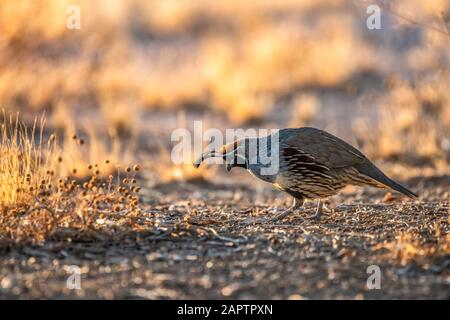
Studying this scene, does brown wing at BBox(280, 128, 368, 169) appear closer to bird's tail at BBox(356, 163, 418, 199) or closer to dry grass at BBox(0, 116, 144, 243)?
bird's tail at BBox(356, 163, 418, 199)

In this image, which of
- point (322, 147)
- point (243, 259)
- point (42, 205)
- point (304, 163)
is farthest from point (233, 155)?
point (42, 205)

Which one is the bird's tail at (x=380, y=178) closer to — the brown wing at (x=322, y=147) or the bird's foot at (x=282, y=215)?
the brown wing at (x=322, y=147)

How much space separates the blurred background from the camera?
12.6 meters

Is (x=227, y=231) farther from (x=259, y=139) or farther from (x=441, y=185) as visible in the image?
(x=441, y=185)

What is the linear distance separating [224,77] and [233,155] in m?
10.3

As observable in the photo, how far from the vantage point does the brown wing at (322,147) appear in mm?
7371

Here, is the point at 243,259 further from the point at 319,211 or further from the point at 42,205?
the point at 319,211

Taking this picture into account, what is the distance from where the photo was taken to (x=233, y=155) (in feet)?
24.7

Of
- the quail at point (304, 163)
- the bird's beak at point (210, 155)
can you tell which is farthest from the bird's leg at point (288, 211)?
the bird's beak at point (210, 155)

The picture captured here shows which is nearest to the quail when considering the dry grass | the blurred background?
the dry grass

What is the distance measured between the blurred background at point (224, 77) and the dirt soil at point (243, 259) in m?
2.53
